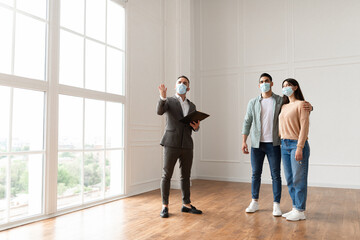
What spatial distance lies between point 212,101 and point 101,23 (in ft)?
9.01

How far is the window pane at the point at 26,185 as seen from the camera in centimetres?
279

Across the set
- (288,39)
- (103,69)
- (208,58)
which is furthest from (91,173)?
(288,39)

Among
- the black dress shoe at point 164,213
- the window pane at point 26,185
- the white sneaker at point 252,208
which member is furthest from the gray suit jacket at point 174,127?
the window pane at point 26,185

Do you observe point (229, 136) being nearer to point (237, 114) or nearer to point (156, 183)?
point (237, 114)

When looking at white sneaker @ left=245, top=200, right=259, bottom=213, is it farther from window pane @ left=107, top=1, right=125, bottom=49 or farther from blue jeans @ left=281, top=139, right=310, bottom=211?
window pane @ left=107, top=1, right=125, bottom=49

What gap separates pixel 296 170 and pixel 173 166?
3.85 ft

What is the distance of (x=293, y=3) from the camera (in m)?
5.38

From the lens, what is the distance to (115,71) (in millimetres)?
4156

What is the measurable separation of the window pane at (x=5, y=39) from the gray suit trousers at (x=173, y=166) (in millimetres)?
1649

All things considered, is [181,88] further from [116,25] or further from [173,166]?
[116,25]

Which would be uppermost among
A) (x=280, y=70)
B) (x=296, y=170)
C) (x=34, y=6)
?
(x=34, y=6)

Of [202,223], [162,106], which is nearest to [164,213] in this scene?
[202,223]

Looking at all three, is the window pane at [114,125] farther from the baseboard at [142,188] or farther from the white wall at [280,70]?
the white wall at [280,70]

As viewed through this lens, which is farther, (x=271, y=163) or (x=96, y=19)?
(x=96, y=19)
